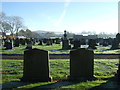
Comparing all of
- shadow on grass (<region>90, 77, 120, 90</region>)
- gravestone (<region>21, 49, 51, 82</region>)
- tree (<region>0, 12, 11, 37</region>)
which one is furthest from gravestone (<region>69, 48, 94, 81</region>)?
tree (<region>0, 12, 11, 37</region>)

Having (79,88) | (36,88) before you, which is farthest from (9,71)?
(79,88)

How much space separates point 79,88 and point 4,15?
248 ft

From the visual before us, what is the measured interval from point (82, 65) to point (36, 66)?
2.13 metres

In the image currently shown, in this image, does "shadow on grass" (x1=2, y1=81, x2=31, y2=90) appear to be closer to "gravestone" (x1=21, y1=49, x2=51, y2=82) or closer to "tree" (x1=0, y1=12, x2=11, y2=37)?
"gravestone" (x1=21, y1=49, x2=51, y2=82)

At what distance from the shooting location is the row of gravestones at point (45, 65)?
7.26 meters

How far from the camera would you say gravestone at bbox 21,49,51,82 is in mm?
7246

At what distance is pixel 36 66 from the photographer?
7.29 metres

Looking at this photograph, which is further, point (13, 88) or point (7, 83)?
point (7, 83)

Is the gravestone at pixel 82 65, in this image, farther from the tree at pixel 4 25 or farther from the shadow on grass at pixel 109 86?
the tree at pixel 4 25

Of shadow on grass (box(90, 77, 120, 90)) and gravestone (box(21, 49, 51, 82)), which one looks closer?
shadow on grass (box(90, 77, 120, 90))

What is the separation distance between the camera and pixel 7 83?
22.6 feet

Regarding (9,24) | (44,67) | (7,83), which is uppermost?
(9,24)

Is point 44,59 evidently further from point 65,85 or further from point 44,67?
point 65,85

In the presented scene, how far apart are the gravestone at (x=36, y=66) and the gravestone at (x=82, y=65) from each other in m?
1.23
